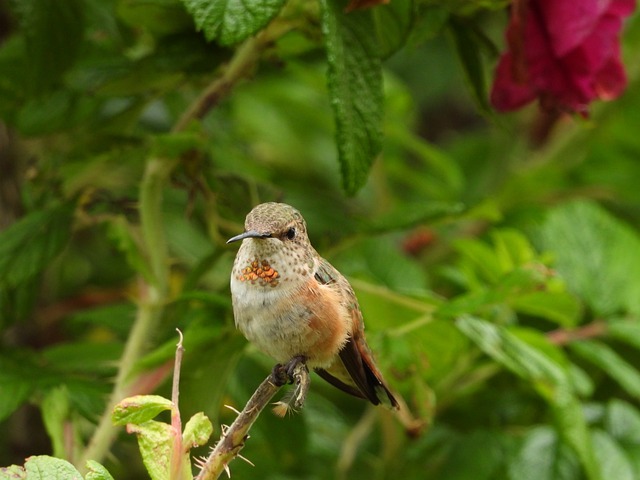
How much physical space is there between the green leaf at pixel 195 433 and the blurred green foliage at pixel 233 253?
278 mm

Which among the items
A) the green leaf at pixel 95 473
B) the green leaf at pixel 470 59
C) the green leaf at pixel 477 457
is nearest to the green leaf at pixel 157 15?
the green leaf at pixel 470 59

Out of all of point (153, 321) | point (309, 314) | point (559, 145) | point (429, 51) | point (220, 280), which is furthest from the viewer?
point (429, 51)

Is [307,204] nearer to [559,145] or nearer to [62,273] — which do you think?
[62,273]

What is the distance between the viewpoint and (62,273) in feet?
6.48

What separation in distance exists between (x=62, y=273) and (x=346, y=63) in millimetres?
1157

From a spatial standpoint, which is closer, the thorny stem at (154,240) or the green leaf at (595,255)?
the thorny stem at (154,240)

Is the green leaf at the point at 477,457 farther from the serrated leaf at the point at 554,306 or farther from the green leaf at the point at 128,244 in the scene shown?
the green leaf at the point at 128,244

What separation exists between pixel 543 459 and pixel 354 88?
752 millimetres

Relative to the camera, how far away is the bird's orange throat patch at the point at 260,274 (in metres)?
0.88

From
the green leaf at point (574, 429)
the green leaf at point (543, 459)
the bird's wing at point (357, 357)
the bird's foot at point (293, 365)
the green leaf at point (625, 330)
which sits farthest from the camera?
the green leaf at point (625, 330)

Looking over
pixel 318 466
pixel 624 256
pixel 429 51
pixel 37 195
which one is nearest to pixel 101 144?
pixel 37 195

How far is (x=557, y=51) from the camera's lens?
3.56 feet

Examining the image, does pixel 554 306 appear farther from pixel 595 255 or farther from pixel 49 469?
pixel 49 469

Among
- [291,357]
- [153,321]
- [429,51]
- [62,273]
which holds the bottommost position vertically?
[429,51]
